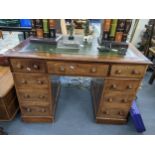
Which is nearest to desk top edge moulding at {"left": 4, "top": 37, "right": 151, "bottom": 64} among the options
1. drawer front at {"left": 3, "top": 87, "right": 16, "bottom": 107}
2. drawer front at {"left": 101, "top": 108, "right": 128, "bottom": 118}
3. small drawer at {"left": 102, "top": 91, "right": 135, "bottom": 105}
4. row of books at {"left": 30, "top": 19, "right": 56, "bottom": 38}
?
row of books at {"left": 30, "top": 19, "right": 56, "bottom": 38}

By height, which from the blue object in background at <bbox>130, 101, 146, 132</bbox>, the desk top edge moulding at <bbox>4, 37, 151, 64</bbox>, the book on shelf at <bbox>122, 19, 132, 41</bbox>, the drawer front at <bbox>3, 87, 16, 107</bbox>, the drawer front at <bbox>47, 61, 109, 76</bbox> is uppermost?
the book on shelf at <bbox>122, 19, 132, 41</bbox>

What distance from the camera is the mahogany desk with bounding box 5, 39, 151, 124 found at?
1.11m

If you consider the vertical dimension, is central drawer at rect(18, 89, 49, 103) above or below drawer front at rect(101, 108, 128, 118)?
above

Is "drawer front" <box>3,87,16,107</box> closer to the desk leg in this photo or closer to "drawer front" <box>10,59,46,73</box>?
"drawer front" <box>10,59,46,73</box>

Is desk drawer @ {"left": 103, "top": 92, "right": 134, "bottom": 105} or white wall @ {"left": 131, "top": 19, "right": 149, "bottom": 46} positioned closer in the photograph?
desk drawer @ {"left": 103, "top": 92, "right": 134, "bottom": 105}

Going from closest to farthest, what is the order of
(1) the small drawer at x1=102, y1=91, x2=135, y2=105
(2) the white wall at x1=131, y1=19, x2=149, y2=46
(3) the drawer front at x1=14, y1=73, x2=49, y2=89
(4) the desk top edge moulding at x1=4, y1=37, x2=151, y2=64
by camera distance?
(4) the desk top edge moulding at x1=4, y1=37, x2=151, y2=64 < (3) the drawer front at x1=14, y1=73, x2=49, y2=89 < (1) the small drawer at x1=102, y1=91, x2=135, y2=105 < (2) the white wall at x1=131, y1=19, x2=149, y2=46

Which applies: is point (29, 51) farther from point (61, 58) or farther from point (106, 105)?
point (106, 105)

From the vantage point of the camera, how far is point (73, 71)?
117cm

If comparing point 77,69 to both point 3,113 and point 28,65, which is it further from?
point 3,113

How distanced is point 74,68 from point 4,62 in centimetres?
103

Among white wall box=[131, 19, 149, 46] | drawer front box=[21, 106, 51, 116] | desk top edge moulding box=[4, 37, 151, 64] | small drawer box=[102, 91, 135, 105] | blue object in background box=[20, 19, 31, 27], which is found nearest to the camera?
desk top edge moulding box=[4, 37, 151, 64]

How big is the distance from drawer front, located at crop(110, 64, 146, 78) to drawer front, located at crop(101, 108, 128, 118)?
1.46 feet

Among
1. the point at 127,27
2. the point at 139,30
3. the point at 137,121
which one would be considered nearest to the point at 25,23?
the point at 127,27

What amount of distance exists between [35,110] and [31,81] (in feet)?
1.20
